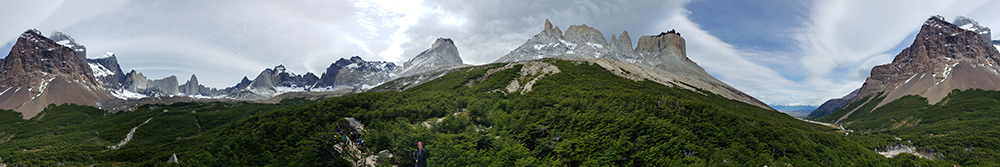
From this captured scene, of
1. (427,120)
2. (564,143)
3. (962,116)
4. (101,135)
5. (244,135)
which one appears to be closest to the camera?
(564,143)

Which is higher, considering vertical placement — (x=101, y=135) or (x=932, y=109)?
(x=932, y=109)

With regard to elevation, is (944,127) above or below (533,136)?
below

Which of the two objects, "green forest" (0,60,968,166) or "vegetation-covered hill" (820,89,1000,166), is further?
"vegetation-covered hill" (820,89,1000,166)

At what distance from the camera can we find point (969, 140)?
2643 inches

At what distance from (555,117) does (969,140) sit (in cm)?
8810

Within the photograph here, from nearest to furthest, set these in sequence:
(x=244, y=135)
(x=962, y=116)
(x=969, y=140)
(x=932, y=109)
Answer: (x=244, y=135), (x=969, y=140), (x=962, y=116), (x=932, y=109)

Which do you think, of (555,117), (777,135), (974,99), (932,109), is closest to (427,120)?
(555,117)

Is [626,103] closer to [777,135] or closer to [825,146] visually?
[777,135]

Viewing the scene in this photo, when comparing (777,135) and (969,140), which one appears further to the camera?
(969,140)

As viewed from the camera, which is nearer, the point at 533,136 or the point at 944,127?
the point at 533,136

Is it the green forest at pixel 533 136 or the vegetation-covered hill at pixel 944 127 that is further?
the vegetation-covered hill at pixel 944 127

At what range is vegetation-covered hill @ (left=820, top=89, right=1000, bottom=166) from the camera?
189ft

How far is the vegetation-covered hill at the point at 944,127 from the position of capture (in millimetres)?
57531

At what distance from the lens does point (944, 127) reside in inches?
4254
